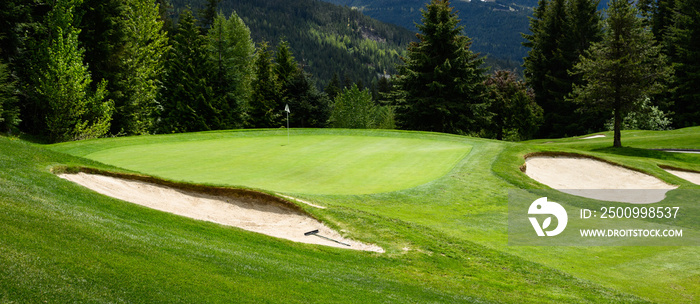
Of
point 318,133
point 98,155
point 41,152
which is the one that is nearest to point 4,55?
point 98,155

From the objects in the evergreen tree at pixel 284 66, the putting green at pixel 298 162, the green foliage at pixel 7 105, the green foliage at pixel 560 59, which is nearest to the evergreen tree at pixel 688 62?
the green foliage at pixel 560 59

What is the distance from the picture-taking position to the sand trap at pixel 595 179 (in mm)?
17672

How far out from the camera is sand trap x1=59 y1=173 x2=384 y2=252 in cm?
1046

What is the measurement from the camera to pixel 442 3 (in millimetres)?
48750

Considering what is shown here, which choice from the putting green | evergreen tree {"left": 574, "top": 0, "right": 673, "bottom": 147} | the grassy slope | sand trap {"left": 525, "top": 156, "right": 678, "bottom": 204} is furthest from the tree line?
the grassy slope

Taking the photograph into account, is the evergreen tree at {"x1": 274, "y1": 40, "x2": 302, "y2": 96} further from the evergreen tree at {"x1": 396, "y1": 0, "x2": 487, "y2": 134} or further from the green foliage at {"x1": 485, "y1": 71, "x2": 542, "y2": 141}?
the green foliage at {"x1": 485, "y1": 71, "x2": 542, "y2": 141}

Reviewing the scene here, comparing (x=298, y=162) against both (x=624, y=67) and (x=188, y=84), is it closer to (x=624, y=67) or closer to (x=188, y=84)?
(x=624, y=67)

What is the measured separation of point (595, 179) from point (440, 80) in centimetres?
2928

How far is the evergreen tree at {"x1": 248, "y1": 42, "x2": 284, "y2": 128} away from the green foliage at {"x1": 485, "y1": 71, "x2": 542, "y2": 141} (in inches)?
1064

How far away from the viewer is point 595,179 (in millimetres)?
20047

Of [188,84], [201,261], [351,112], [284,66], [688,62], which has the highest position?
[688,62]

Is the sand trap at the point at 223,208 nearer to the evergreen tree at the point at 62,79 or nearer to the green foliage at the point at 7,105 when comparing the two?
the green foliage at the point at 7,105

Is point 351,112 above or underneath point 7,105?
above

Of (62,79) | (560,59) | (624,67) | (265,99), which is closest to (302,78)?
(265,99)
